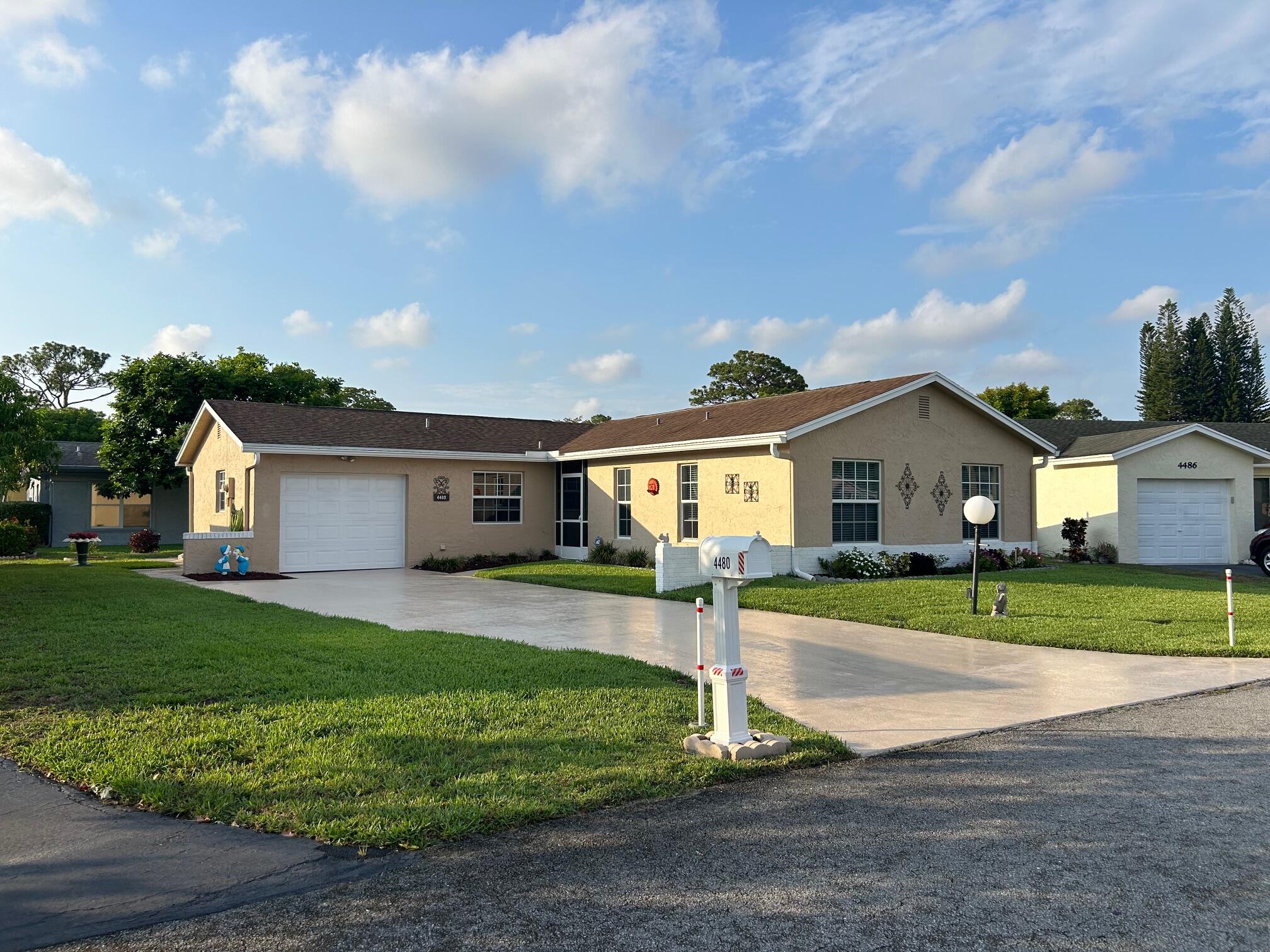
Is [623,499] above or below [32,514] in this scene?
above

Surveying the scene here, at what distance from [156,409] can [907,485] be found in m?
24.0

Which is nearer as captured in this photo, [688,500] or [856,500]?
[856,500]

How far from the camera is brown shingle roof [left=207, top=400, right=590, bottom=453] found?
19.7 meters

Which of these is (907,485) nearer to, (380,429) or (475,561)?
(475,561)

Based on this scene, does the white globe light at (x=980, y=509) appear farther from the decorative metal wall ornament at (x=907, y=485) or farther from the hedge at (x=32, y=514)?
the hedge at (x=32, y=514)

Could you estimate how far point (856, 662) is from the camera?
29.7 ft

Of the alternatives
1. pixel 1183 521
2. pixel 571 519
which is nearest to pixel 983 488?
pixel 1183 521

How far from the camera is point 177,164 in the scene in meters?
14.6

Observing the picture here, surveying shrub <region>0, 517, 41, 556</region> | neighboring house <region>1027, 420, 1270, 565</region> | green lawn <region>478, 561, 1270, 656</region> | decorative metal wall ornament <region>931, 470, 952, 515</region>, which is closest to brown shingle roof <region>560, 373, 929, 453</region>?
decorative metal wall ornament <region>931, 470, 952, 515</region>

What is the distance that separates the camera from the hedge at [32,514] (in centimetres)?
2828

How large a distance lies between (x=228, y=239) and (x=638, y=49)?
29.6 feet

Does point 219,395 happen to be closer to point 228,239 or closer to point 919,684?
point 228,239

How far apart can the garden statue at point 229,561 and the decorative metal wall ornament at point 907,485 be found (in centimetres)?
1320

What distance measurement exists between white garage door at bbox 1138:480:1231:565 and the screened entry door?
13230 millimetres
